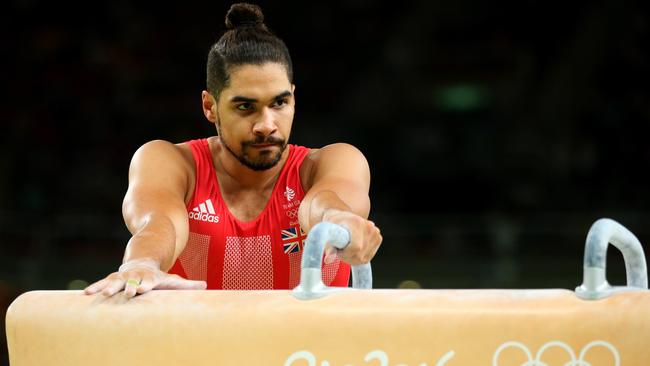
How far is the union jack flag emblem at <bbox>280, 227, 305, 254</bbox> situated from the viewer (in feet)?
9.55

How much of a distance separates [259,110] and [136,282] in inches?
41.0

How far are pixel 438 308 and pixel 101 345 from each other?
69cm

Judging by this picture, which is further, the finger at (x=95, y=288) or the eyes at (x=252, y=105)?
the eyes at (x=252, y=105)

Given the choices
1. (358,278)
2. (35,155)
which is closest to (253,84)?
(358,278)

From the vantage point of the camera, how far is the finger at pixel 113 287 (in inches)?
67.3

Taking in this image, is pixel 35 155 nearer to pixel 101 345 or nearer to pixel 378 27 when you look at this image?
pixel 378 27

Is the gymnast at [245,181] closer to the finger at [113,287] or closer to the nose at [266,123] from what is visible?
the nose at [266,123]

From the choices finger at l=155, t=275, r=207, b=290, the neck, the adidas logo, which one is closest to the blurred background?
the neck

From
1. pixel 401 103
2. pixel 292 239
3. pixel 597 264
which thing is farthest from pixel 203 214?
pixel 401 103

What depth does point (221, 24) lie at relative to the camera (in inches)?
408

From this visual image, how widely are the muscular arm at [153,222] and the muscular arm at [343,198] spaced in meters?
0.40

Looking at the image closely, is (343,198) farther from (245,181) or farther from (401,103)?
(401,103)

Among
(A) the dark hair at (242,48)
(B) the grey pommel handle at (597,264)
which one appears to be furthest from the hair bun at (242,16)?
(B) the grey pommel handle at (597,264)

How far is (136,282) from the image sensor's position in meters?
1.74
